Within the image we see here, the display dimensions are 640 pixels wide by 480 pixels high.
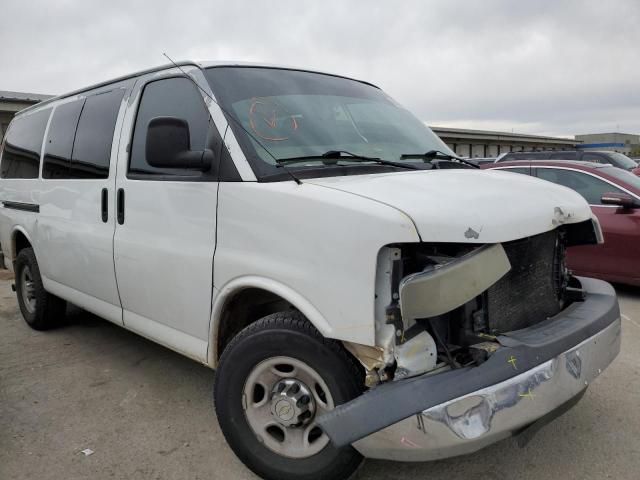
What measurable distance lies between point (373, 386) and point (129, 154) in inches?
86.9

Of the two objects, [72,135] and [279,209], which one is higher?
[72,135]

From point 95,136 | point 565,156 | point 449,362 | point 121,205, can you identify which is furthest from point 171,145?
point 565,156

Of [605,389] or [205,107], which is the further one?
[605,389]

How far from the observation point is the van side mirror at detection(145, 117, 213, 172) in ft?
8.74

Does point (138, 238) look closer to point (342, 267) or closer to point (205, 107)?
point (205, 107)

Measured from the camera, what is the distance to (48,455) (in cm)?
295

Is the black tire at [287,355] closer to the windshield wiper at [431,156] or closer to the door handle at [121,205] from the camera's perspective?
the windshield wiper at [431,156]

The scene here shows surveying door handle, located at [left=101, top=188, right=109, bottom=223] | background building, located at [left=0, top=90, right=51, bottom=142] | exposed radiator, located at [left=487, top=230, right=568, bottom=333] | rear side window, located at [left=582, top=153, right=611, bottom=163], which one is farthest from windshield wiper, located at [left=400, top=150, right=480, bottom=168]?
background building, located at [left=0, top=90, right=51, bottom=142]

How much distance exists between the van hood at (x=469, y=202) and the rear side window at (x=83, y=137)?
190 centimetres

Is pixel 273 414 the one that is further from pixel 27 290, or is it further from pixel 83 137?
pixel 27 290

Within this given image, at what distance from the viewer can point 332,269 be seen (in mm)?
2238

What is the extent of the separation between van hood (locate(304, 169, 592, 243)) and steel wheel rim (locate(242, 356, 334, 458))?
0.83 meters

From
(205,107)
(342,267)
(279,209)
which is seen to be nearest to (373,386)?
(342,267)

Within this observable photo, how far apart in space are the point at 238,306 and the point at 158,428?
100 cm
